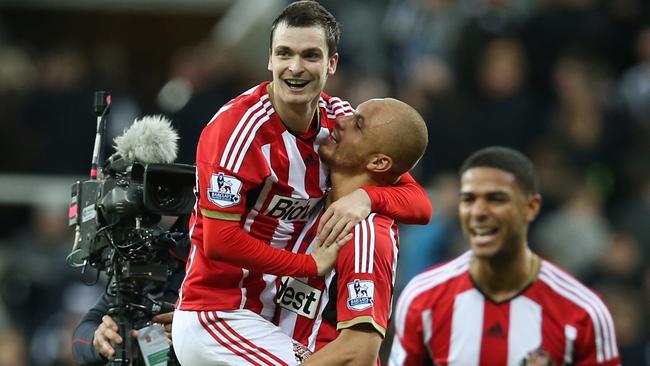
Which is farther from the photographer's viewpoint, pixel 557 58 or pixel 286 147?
pixel 557 58

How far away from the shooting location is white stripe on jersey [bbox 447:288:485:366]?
6793 millimetres

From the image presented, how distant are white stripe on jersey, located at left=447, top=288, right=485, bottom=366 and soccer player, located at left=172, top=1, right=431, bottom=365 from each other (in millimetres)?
1123

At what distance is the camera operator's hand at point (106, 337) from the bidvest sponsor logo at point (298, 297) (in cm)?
70

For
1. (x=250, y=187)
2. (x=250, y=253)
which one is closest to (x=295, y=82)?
(x=250, y=187)

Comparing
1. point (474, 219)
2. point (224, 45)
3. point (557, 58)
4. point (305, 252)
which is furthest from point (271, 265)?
point (224, 45)

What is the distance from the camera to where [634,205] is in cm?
1032

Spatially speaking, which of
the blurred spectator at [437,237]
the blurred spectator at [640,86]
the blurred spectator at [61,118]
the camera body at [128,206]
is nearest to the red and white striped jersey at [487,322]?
the camera body at [128,206]

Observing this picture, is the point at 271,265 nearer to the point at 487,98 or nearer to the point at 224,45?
the point at 487,98

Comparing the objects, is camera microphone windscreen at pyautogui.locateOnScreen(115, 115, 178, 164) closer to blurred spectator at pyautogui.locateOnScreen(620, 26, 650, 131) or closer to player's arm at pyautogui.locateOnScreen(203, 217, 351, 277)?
player's arm at pyautogui.locateOnScreen(203, 217, 351, 277)

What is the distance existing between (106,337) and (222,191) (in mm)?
975

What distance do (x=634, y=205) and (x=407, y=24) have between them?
231 cm

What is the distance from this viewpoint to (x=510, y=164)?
271 inches

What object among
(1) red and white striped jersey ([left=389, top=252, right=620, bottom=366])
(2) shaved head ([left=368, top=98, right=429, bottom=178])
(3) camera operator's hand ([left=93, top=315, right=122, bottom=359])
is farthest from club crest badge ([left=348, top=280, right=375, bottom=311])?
(1) red and white striped jersey ([left=389, top=252, right=620, bottom=366])

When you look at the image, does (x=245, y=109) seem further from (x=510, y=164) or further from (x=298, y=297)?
(x=510, y=164)
